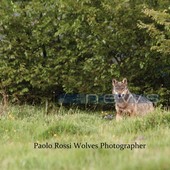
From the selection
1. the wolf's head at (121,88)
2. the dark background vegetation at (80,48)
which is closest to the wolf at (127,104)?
the wolf's head at (121,88)

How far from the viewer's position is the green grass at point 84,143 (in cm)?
481

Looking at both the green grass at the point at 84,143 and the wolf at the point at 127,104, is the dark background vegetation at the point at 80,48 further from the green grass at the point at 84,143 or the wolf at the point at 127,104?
the green grass at the point at 84,143

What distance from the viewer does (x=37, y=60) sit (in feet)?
42.3

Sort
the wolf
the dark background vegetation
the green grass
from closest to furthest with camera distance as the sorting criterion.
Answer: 1. the green grass
2. the wolf
3. the dark background vegetation

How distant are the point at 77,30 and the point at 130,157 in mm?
7136

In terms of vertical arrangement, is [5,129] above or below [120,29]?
below

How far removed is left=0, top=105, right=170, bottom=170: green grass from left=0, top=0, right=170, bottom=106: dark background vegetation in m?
2.90

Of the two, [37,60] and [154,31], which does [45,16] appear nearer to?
[37,60]

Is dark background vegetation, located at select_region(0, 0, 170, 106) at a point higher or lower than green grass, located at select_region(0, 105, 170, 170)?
higher

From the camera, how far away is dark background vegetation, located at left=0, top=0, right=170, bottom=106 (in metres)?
11.2

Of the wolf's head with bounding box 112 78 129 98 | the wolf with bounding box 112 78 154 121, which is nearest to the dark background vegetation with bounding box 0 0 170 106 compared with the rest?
the wolf's head with bounding box 112 78 129 98

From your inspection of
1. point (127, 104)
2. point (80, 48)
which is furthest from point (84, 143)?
point (80, 48)

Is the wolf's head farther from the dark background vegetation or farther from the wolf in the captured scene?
the dark background vegetation

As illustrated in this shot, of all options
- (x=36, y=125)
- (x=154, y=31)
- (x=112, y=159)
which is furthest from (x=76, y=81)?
(x=112, y=159)
